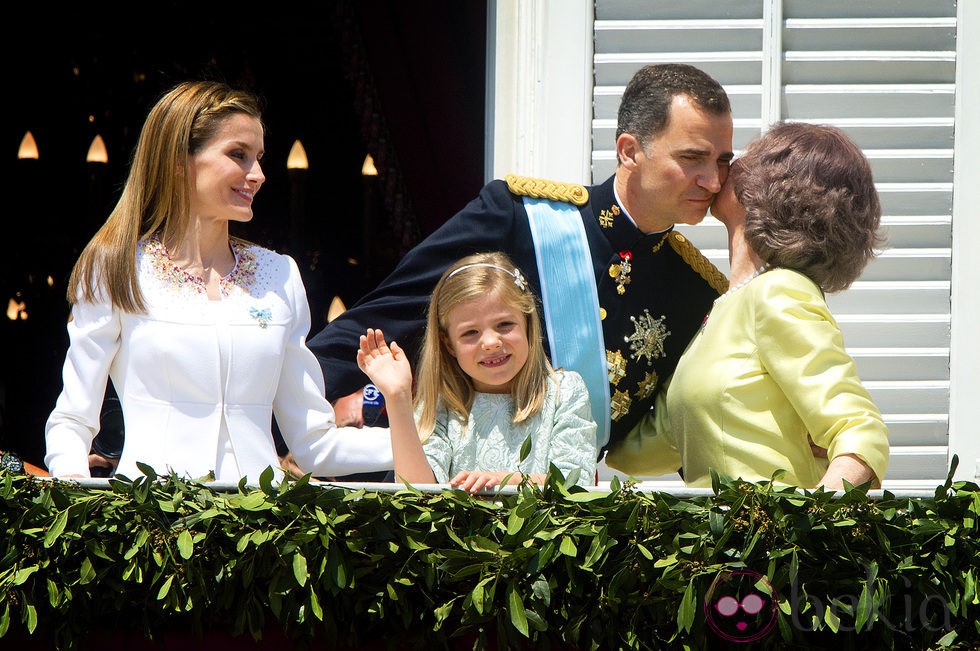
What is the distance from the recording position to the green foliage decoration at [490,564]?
2080 millimetres

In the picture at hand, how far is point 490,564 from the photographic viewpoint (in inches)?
82.2

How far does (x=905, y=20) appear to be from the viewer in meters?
3.58

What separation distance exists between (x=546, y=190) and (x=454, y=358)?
1.86 feet

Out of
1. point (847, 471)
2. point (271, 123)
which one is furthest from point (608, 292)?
point (271, 123)

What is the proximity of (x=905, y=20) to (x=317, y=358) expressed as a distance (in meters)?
1.83

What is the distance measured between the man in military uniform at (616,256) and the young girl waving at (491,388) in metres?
0.20

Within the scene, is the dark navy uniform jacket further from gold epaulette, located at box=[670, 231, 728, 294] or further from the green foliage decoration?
the green foliage decoration

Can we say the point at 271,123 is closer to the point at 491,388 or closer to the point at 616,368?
the point at 616,368

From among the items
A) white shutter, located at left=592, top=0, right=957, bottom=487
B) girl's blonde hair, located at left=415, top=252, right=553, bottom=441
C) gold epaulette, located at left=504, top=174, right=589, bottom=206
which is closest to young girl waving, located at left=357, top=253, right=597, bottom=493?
girl's blonde hair, located at left=415, top=252, right=553, bottom=441

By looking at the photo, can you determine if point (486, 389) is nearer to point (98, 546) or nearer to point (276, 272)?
point (276, 272)

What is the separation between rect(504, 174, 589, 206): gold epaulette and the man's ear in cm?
12

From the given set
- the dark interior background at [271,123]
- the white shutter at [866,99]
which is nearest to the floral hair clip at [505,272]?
the white shutter at [866,99]

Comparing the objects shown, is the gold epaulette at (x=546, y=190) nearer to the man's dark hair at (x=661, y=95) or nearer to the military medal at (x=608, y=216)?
the military medal at (x=608, y=216)

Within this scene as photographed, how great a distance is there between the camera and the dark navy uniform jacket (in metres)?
3.05
